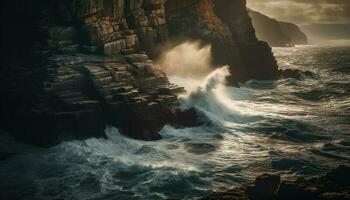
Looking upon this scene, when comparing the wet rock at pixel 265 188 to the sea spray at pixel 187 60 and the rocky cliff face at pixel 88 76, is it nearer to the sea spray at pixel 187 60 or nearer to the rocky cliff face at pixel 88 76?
the rocky cliff face at pixel 88 76

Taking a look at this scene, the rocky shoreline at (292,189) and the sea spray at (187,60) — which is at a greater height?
the sea spray at (187,60)

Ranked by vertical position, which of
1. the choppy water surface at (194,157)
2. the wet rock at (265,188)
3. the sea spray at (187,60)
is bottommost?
the choppy water surface at (194,157)

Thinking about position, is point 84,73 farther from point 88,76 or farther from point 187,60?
point 187,60

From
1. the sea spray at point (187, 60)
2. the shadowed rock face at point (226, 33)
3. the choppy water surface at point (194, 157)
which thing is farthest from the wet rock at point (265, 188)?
the shadowed rock face at point (226, 33)

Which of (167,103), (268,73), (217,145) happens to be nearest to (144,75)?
(167,103)

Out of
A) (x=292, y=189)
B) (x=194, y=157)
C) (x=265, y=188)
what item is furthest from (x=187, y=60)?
(x=292, y=189)
